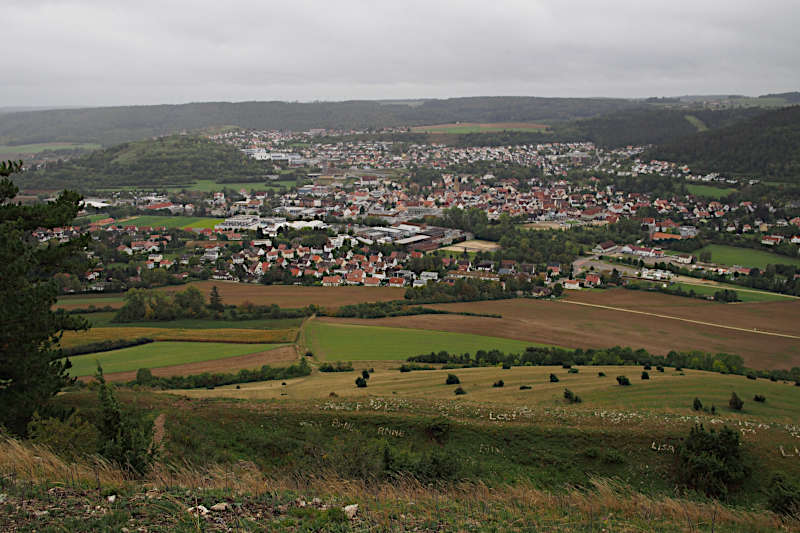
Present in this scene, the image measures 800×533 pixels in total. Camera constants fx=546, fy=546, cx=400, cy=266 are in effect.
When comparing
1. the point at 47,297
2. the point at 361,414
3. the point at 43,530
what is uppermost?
the point at 47,297

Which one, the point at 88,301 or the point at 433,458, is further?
the point at 88,301

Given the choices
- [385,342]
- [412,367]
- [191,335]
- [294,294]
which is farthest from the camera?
[294,294]

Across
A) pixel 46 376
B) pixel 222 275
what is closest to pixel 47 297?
pixel 46 376

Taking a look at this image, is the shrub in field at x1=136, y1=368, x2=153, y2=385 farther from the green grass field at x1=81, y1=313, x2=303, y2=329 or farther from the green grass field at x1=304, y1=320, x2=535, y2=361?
the green grass field at x1=81, y1=313, x2=303, y2=329

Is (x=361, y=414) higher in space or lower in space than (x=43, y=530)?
lower

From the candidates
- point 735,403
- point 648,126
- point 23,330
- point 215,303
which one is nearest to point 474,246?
point 215,303

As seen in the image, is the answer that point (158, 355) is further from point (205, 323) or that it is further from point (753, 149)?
point (753, 149)

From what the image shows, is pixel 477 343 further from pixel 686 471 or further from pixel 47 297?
pixel 47 297
